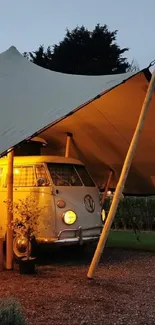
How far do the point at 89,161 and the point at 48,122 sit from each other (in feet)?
21.2

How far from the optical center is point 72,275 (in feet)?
30.0

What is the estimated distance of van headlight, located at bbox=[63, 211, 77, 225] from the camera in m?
10.2

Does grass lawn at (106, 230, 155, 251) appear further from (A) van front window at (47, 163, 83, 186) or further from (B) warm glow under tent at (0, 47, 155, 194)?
(A) van front window at (47, 163, 83, 186)

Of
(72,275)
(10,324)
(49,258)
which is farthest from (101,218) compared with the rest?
(10,324)

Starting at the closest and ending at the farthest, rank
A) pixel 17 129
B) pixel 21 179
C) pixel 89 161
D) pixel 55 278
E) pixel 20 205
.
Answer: pixel 17 129
pixel 55 278
pixel 20 205
pixel 21 179
pixel 89 161

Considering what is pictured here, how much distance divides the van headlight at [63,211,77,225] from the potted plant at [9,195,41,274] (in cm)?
68

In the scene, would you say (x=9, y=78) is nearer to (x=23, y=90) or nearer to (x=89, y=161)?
(x=23, y=90)

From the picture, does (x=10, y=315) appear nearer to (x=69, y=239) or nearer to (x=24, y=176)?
(x=69, y=239)

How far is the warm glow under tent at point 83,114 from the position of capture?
8133 mm

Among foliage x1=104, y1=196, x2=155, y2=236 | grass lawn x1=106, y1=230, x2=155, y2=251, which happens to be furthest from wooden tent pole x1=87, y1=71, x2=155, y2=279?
foliage x1=104, y1=196, x2=155, y2=236

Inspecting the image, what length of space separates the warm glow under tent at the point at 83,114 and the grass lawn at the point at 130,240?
1.50 meters

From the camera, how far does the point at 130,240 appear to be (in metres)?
15.6

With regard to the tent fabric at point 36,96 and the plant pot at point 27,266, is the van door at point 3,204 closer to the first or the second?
the plant pot at point 27,266

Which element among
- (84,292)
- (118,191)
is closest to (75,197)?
Answer: (118,191)
